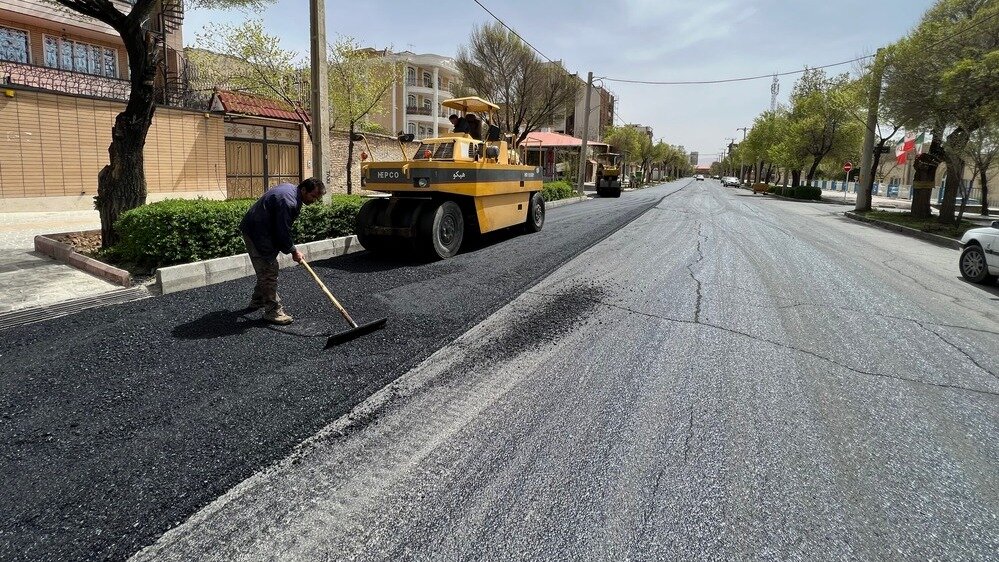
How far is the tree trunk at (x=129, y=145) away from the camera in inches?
300

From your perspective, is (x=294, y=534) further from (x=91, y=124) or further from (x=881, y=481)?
(x=91, y=124)

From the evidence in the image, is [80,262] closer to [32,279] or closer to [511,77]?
[32,279]

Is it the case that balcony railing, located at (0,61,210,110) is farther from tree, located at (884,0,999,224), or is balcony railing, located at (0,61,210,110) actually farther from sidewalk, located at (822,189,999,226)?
sidewalk, located at (822,189,999,226)

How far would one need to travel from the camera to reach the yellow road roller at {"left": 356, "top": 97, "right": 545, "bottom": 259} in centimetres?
820

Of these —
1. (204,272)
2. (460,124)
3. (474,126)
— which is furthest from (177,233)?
(474,126)

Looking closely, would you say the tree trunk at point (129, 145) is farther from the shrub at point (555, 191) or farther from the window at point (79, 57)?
the shrub at point (555, 191)

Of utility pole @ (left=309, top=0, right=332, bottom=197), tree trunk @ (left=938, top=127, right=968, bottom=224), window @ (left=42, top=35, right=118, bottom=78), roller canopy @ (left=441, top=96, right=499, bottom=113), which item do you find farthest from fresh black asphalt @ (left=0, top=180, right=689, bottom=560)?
tree trunk @ (left=938, top=127, right=968, bottom=224)

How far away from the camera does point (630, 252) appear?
→ 9.74 meters

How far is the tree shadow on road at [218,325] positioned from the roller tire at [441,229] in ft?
10.6

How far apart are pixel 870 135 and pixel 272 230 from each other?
26.6 m

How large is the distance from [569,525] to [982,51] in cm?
2193

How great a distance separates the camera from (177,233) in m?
6.49

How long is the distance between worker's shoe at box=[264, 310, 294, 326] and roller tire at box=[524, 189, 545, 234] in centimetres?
752

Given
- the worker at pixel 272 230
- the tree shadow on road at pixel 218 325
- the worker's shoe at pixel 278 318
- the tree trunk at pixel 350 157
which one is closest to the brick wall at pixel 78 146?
the tree trunk at pixel 350 157
